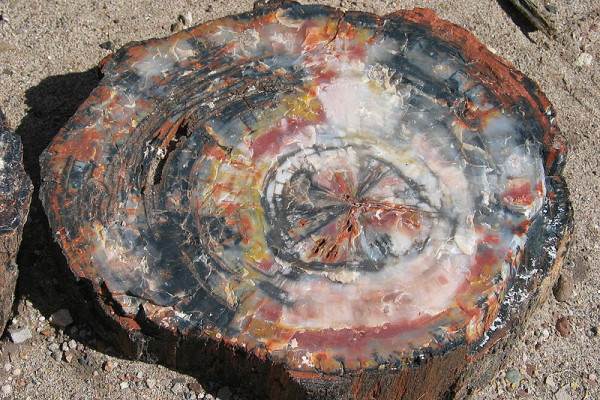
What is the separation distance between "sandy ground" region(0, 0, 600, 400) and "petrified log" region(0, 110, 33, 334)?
194 millimetres

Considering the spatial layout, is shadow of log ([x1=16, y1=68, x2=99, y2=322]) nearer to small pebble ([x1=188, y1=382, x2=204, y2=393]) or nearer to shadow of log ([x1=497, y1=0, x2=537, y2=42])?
small pebble ([x1=188, y1=382, x2=204, y2=393])

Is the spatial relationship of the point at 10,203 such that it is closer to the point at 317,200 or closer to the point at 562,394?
the point at 317,200

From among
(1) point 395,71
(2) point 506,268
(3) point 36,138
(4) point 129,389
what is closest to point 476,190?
(2) point 506,268

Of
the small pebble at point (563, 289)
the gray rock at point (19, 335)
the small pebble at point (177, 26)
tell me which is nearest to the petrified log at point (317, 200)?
the small pebble at point (563, 289)

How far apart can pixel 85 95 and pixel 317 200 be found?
1.51m

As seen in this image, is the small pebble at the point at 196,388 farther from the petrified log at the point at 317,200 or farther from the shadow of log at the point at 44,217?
the shadow of log at the point at 44,217

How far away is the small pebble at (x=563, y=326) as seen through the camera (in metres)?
3.78

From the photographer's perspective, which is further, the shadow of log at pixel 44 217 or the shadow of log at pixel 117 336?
the shadow of log at pixel 44 217

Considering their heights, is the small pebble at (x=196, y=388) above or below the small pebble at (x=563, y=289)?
below

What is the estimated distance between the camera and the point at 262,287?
10.7 feet

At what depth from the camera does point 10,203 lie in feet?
10.1

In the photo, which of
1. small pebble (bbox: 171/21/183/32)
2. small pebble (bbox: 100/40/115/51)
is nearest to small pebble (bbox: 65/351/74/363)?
small pebble (bbox: 100/40/115/51)

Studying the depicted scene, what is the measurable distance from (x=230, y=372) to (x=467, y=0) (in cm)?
274

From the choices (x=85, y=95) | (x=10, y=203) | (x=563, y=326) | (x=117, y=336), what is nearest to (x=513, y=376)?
(x=563, y=326)
